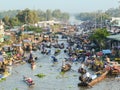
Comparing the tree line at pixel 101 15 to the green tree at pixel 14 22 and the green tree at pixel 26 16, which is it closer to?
the green tree at pixel 26 16

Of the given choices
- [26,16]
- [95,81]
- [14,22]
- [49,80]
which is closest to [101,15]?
[26,16]

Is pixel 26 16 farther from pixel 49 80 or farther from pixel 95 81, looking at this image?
pixel 95 81

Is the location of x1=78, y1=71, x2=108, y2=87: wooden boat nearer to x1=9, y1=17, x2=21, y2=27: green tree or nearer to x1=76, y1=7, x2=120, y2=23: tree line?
x1=9, y1=17, x2=21, y2=27: green tree

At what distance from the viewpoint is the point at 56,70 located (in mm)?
34312

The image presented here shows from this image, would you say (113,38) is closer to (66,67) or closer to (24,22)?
(66,67)

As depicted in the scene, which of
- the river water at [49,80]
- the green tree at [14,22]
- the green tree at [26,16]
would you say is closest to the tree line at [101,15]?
the green tree at [26,16]

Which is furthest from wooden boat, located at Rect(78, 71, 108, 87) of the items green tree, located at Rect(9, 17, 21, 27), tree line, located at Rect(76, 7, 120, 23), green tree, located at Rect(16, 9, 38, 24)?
green tree, located at Rect(16, 9, 38, 24)

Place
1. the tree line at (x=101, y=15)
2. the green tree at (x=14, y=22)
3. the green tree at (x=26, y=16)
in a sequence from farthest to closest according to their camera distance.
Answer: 1. the tree line at (x=101, y=15)
2. the green tree at (x=26, y=16)
3. the green tree at (x=14, y=22)

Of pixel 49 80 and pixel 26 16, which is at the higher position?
pixel 49 80

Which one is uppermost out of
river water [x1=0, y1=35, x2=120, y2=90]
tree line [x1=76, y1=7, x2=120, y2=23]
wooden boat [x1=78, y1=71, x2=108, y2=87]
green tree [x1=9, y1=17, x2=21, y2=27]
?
wooden boat [x1=78, y1=71, x2=108, y2=87]

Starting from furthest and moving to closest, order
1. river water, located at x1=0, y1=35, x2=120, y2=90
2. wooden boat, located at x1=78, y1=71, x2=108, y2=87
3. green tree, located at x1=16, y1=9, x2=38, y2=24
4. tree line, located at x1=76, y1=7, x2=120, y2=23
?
tree line, located at x1=76, y1=7, x2=120, y2=23 < green tree, located at x1=16, y1=9, x2=38, y2=24 < river water, located at x1=0, y1=35, x2=120, y2=90 < wooden boat, located at x1=78, y1=71, x2=108, y2=87

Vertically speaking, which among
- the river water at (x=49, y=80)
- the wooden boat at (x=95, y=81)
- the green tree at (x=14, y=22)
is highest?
the wooden boat at (x=95, y=81)

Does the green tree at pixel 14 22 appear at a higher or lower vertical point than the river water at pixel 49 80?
lower

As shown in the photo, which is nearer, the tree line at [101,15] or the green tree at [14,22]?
the green tree at [14,22]
